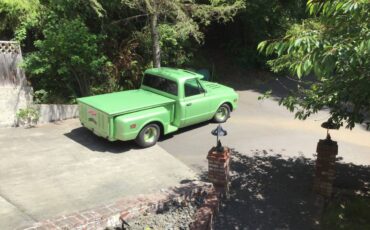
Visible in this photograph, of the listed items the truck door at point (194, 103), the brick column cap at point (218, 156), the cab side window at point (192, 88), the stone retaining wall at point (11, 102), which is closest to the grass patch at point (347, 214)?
the brick column cap at point (218, 156)

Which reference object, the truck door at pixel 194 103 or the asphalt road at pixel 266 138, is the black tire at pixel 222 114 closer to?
the asphalt road at pixel 266 138

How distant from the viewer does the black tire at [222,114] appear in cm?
1223

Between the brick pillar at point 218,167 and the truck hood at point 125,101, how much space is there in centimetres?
301

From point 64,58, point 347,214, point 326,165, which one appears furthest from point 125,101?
point 347,214

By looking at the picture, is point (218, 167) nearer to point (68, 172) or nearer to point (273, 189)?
point (273, 189)

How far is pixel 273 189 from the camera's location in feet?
27.0

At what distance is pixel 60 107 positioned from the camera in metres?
11.9

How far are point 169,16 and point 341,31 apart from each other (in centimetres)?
913

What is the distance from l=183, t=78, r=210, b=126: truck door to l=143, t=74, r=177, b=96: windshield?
326 mm

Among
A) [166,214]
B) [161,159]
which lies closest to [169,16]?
[161,159]

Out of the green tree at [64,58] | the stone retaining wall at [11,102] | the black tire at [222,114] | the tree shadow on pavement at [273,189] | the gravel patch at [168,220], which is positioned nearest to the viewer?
the gravel patch at [168,220]

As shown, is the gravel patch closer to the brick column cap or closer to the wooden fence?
the brick column cap

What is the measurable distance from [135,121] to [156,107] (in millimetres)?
862

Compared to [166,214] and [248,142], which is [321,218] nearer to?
[166,214]
